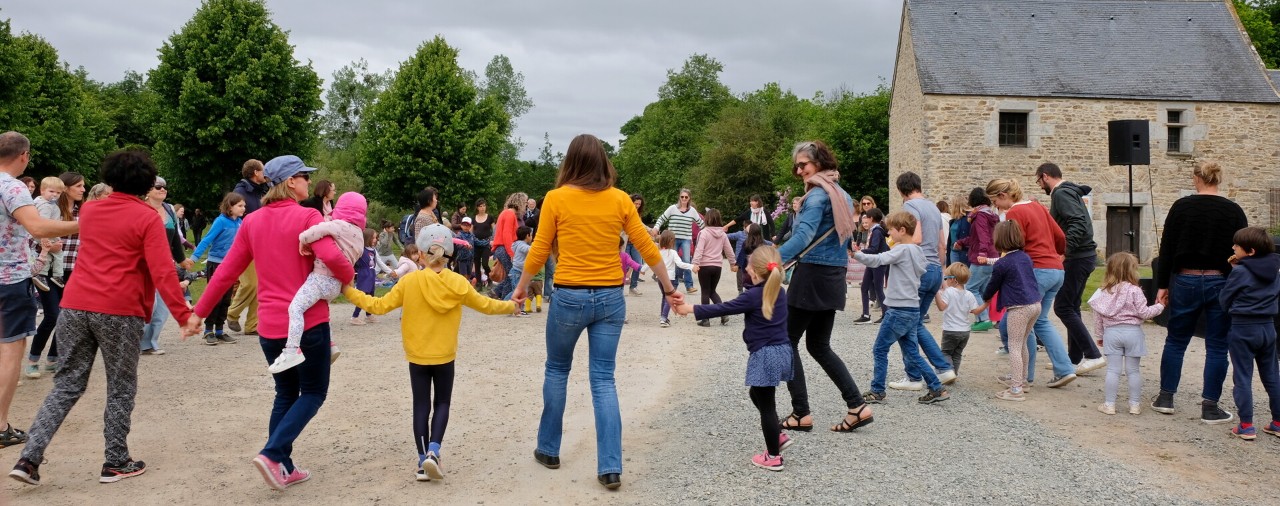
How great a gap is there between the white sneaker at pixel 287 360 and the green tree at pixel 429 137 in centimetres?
3173

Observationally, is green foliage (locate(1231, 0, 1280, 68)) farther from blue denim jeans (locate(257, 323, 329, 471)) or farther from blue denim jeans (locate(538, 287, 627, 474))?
blue denim jeans (locate(257, 323, 329, 471))

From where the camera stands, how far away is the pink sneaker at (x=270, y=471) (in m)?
4.47

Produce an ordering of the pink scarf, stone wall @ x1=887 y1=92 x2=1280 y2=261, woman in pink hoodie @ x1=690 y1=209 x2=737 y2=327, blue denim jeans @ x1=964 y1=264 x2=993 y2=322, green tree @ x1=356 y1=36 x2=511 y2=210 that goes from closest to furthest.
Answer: the pink scarf → blue denim jeans @ x1=964 y1=264 x2=993 y2=322 → woman in pink hoodie @ x1=690 y1=209 x2=737 y2=327 → stone wall @ x1=887 y1=92 x2=1280 y2=261 → green tree @ x1=356 y1=36 x2=511 y2=210

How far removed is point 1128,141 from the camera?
1474 centimetres

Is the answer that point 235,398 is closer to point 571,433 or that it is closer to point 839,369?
point 571,433

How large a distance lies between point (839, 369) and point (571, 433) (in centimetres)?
194

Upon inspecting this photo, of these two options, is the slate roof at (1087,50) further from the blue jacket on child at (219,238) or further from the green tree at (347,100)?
the green tree at (347,100)

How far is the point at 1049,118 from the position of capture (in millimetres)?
27422

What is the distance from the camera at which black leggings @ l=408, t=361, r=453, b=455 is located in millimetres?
4844

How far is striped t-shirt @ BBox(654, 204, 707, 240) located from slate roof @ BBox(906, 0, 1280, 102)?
15.8 m

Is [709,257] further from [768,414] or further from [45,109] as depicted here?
[45,109]

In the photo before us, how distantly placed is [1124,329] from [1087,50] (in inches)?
1022

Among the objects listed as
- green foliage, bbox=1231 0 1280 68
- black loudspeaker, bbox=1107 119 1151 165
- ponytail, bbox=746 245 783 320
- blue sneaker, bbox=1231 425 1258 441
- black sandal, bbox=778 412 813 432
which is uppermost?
green foliage, bbox=1231 0 1280 68

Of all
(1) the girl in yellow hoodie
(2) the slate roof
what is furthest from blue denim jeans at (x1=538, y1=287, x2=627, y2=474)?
(2) the slate roof
